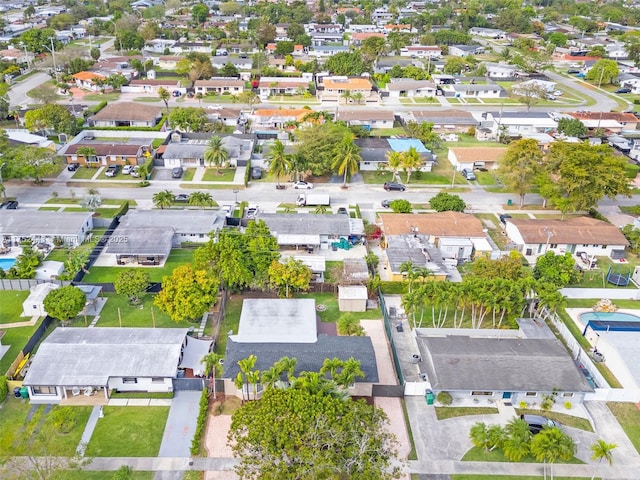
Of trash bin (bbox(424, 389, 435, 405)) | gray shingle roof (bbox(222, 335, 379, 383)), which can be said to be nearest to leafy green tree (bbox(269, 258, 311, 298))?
gray shingle roof (bbox(222, 335, 379, 383))

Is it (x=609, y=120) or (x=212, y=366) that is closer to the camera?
Answer: (x=212, y=366)

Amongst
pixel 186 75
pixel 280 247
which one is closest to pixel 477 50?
pixel 186 75

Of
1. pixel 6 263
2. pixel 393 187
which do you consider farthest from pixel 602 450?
pixel 6 263

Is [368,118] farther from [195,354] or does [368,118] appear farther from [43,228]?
[195,354]

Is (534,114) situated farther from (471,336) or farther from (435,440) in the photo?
(435,440)

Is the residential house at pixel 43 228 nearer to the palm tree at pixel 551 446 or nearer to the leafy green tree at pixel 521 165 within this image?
the palm tree at pixel 551 446

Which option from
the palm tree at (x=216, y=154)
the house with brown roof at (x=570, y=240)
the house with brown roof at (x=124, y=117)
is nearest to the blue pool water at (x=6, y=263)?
the palm tree at (x=216, y=154)

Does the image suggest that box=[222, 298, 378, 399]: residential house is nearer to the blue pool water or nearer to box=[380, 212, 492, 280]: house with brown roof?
box=[380, 212, 492, 280]: house with brown roof
